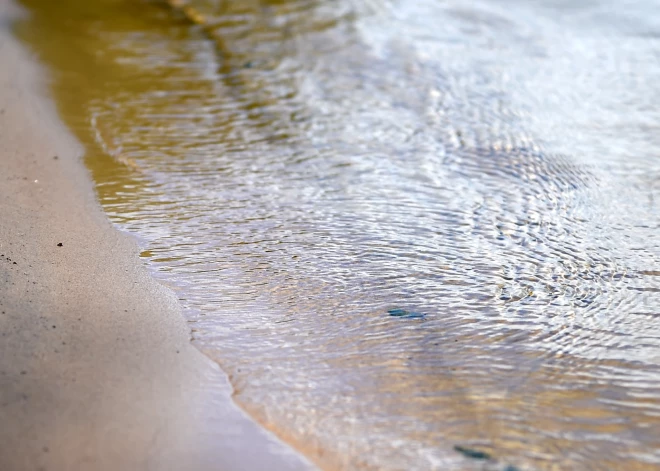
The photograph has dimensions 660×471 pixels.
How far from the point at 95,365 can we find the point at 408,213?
170 cm

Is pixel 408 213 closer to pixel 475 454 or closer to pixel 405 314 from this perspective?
pixel 405 314

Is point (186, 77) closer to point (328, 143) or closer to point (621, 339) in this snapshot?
point (328, 143)

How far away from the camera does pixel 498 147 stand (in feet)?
14.0

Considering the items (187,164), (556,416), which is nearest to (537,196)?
(556,416)

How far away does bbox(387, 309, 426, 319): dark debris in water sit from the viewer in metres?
2.83

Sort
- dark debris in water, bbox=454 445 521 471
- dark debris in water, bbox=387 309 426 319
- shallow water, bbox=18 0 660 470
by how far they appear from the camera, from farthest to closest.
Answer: dark debris in water, bbox=387 309 426 319 → shallow water, bbox=18 0 660 470 → dark debris in water, bbox=454 445 521 471

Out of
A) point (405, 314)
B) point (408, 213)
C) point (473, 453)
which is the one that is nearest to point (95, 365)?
point (405, 314)

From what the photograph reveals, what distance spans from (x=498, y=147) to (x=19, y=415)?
2991mm

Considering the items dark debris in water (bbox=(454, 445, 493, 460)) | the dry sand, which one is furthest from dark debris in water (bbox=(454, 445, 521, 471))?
the dry sand

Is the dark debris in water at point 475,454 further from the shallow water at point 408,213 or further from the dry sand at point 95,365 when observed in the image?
the dry sand at point 95,365

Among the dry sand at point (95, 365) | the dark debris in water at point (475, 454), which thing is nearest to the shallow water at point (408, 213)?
the dark debris in water at point (475, 454)

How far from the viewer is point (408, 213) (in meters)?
3.58

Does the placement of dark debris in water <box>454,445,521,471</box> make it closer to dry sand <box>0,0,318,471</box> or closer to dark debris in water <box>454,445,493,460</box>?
dark debris in water <box>454,445,493,460</box>

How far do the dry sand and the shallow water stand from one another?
0.12 m
